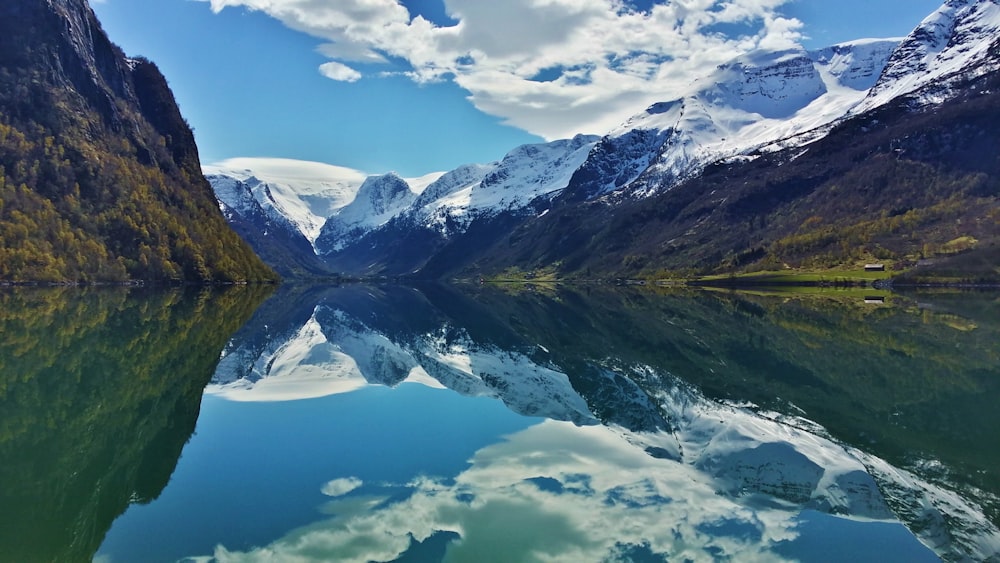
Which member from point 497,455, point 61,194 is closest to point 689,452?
point 497,455

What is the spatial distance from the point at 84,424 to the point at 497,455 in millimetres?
15708

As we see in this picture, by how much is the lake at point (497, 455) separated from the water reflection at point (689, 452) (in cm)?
10

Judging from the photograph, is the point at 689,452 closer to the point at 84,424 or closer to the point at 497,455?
the point at 497,455

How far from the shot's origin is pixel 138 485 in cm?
1848

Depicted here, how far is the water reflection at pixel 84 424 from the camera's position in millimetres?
15406

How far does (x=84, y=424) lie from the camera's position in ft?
81.2

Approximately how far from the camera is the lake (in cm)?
1518

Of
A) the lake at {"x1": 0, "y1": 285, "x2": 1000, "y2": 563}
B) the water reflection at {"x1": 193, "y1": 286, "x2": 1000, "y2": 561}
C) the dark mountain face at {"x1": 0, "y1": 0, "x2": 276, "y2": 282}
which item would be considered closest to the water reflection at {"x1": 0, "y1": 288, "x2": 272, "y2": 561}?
the lake at {"x1": 0, "y1": 285, "x2": 1000, "y2": 563}

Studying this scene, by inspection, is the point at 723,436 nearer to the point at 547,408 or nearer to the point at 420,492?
the point at 547,408

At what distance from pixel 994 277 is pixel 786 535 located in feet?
612

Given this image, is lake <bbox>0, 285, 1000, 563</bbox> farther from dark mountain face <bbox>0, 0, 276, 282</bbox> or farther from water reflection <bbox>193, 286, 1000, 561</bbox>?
dark mountain face <bbox>0, 0, 276, 282</bbox>

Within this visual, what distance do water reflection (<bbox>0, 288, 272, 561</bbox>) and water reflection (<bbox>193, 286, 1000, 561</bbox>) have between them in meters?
3.44

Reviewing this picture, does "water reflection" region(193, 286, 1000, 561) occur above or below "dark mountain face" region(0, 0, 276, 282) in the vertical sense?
below

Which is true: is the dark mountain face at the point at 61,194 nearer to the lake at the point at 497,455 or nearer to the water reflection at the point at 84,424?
the water reflection at the point at 84,424
